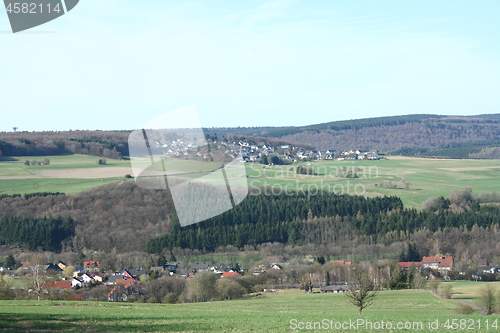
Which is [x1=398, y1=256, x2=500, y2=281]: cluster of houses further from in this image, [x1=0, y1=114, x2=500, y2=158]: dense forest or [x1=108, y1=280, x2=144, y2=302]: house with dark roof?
[x1=0, y1=114, x2=500, y2=158]: dense forest

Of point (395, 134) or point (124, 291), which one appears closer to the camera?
point (124, 291)

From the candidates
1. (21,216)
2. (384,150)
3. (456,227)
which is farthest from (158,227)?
(384,150)

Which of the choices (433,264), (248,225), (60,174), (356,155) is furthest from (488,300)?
(356,155)

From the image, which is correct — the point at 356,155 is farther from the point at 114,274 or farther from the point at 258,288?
the point at 258,288

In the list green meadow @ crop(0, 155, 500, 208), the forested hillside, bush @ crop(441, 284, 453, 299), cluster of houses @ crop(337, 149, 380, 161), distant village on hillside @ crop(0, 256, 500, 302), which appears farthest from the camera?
the forested hillside

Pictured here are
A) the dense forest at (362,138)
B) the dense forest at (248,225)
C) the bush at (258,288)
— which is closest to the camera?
the bush at (258,288)

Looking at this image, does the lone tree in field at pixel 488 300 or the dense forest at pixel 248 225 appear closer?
the lone tree in field at pixel 488 300

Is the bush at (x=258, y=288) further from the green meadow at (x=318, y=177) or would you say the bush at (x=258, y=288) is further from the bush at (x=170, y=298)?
the green meadow at (x=318, y=177)

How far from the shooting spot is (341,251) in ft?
174

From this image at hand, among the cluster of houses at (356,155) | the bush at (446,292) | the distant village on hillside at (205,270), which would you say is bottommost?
the distant village on hillside at (205,270)

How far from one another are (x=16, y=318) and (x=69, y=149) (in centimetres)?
7976

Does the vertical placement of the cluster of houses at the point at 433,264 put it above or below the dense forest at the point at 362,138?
below

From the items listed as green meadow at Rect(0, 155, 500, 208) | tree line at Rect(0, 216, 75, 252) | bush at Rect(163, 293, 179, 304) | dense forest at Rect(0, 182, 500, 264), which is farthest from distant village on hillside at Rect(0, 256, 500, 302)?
green meadow at Rect(0, 155, 500, 208)

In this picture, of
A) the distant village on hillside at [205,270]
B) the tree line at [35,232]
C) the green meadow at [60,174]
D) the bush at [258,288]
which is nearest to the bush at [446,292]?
the distant village on hillside at [205,270]
